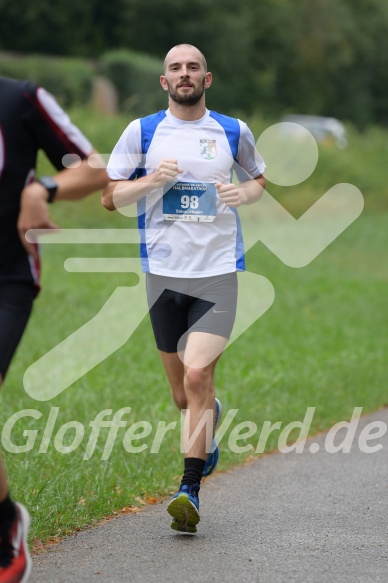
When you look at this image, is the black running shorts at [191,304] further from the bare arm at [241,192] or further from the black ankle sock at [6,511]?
the black ankle sock at [6,511]

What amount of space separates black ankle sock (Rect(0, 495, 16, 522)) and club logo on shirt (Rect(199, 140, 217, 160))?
224 cm

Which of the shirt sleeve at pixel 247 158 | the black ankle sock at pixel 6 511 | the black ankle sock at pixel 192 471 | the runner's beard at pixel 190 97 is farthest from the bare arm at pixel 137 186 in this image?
the black ankle sock at pixel 6 511

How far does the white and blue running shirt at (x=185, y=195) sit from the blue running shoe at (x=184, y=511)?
109cm

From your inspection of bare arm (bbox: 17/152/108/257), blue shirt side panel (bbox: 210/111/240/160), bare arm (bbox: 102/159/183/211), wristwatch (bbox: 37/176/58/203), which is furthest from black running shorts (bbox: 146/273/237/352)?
wristwatch (bbox: 37/176/58/203)

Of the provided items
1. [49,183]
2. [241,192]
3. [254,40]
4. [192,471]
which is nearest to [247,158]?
[241,192]

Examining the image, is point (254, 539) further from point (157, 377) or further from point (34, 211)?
point (157, 377)

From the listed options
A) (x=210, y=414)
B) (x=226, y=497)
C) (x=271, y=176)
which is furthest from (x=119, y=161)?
(x=271, y=176)

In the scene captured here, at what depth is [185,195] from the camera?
6.07 meters

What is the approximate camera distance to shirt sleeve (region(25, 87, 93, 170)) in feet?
14.6

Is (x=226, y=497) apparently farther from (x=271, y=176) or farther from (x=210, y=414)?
(x=271, y=176)

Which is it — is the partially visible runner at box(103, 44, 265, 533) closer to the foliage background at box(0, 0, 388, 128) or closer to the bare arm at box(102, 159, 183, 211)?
the bare arm at box(102, 159, 183, 211)

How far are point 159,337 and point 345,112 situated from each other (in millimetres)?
69813

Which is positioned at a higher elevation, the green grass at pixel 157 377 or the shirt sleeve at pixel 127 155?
the shirt sleeve at pixel 127 155

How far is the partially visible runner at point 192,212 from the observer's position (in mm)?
6055
